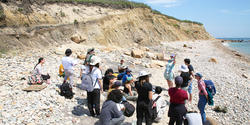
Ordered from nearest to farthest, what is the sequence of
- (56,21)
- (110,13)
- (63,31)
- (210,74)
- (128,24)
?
(210,74) → (63,31) → (56,21) → (110,13) → (128,24)

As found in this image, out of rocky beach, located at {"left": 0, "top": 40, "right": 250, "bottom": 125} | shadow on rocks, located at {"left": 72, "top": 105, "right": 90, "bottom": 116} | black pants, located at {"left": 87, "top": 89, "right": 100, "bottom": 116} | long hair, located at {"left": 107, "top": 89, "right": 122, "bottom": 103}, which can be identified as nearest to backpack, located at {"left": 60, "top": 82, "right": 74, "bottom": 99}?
rocky beach, located at {"left": 0, "top": 40, "right": 250, "bottom": 125}

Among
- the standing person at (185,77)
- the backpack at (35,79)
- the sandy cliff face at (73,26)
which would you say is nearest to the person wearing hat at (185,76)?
the standing person at (185,77)

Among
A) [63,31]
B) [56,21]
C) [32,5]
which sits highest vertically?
→ [32,5]

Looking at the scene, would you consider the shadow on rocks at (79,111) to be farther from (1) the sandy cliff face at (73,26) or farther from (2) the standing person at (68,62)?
(1) the sandy cliff face at (73,26)

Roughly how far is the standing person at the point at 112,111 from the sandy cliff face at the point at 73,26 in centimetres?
947

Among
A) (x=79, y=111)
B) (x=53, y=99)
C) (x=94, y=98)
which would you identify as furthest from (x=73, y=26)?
(x=94, y=98)

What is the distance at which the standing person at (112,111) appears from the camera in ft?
13.5

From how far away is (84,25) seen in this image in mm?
18625

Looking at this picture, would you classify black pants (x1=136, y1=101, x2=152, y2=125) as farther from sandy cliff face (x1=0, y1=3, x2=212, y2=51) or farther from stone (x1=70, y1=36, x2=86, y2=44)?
stone (x1=70, y1=36, x2=86, y2=44)

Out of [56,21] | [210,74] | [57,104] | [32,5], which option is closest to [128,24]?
[56,21]

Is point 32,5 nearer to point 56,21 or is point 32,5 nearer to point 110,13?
point 56,21

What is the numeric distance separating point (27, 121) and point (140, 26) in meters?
27.4

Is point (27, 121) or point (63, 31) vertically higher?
point (63, 31)

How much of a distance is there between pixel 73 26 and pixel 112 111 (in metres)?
14.6
